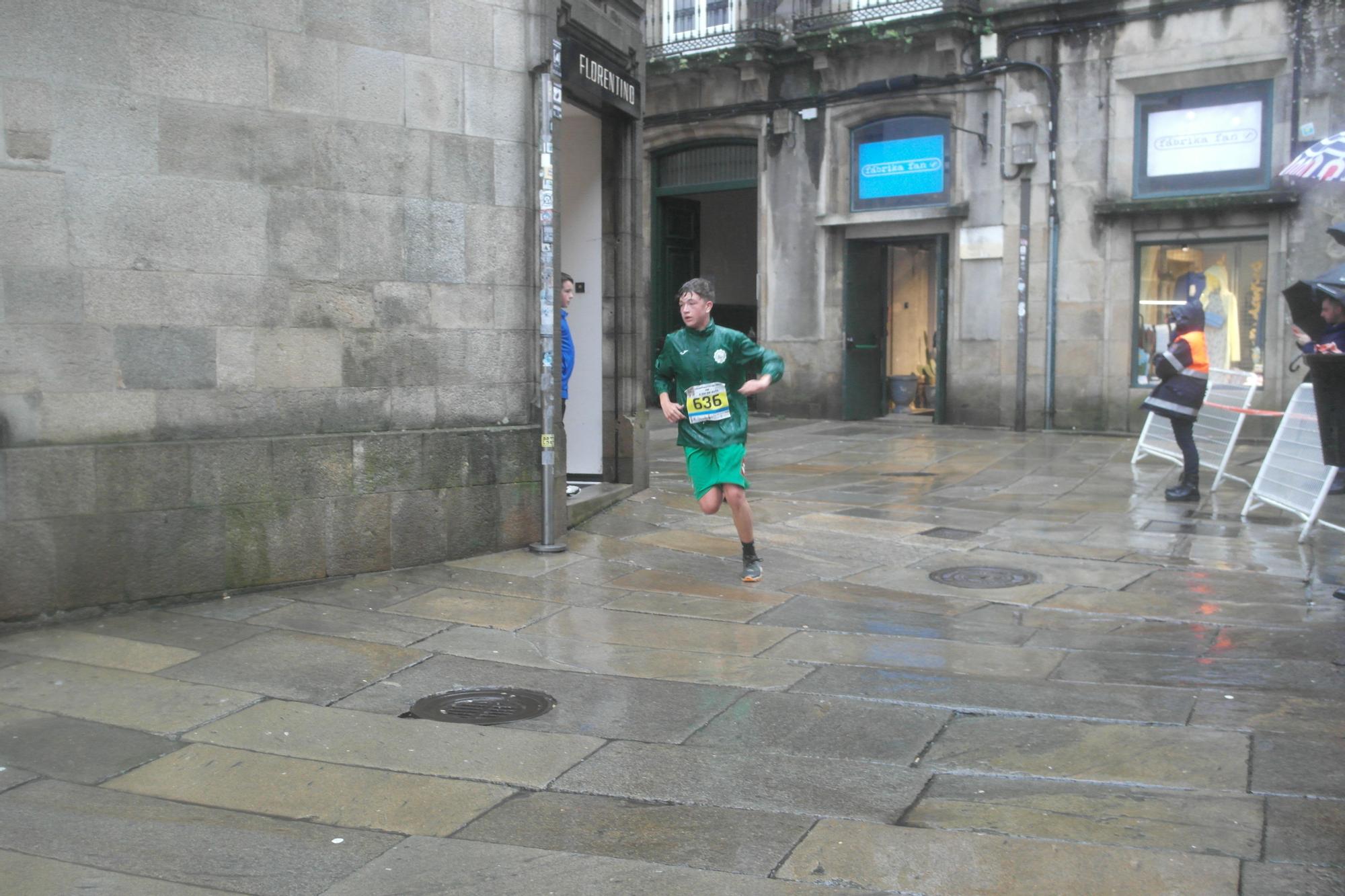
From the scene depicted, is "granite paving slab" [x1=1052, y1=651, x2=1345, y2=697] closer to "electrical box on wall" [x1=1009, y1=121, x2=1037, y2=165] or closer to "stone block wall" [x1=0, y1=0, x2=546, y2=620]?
"stone block wall" [x1=0, y1=0, x2=546, y2=620]

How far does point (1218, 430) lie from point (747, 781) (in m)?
8.92

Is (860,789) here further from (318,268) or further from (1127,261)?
(1127,261)

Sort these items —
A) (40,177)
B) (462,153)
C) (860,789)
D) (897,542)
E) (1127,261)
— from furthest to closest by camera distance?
(1127,261)
(897,542)
(462,153)
(40,177)
(860,789)

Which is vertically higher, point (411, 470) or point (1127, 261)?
point (1127, 261)

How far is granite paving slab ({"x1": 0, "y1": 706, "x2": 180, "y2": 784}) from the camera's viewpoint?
461 cm

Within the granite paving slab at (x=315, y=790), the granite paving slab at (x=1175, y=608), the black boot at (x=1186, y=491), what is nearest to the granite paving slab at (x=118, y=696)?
the granite paving slab at (x=315, y=790)

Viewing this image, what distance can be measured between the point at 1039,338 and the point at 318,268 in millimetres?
12459

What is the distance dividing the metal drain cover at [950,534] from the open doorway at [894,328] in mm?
9313

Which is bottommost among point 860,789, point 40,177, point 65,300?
point 860,789

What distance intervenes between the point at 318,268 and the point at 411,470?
1.41m

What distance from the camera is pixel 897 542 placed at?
359 inches

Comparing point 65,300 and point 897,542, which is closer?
point 65,300

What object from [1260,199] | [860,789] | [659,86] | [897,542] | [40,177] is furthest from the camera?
[659,86]

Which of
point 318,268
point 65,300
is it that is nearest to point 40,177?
point 65,300
